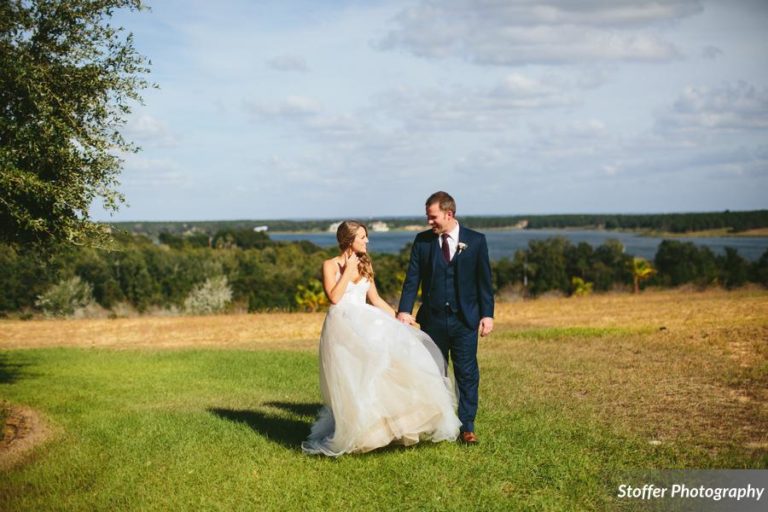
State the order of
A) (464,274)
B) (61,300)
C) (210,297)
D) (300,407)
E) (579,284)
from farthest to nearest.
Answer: (579,284)
(210,297)
(61,300)
(300,407)
(464,274)

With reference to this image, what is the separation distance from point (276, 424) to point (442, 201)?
442 centimetres

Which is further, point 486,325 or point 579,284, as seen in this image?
point 579,284

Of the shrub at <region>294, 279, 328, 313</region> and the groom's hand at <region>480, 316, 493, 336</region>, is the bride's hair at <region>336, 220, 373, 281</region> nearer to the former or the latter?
the groom's hand at <region>480, 316, 493, 336</region>

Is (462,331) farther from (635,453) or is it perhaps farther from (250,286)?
(250,286)

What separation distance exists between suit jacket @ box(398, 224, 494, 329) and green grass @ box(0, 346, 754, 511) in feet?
5.59

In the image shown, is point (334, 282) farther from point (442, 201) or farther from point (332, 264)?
point (442, 201)

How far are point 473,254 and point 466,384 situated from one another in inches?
64.9

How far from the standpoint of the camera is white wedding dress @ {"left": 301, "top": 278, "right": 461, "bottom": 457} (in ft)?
27.0

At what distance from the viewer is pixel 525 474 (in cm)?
781

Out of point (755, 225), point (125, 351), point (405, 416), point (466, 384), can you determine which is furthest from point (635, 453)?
point (755, 225)

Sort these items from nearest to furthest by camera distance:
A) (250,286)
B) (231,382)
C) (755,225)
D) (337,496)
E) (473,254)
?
(337,496) → (473,254) → (231,382) → (250,286) → (755,225)

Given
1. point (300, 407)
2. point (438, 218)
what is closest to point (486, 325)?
point (438, 218)

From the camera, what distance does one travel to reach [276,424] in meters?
10.7

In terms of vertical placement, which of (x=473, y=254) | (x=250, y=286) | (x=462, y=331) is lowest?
(x=250, y=286)
